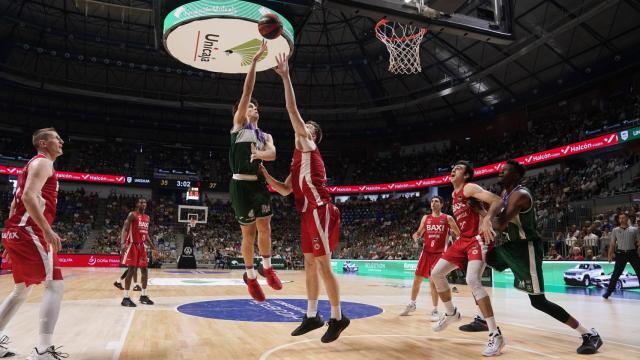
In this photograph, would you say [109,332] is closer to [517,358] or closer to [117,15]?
[517,358]

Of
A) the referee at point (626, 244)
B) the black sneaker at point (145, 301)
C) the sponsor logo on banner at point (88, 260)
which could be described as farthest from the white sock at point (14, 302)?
the sponsor logo on banner at point (88, 260)

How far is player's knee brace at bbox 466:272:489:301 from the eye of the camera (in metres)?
5.09

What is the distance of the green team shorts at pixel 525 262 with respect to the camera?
4.87 metres

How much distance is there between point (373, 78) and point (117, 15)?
14576 millimetres

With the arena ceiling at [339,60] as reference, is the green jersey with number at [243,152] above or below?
below

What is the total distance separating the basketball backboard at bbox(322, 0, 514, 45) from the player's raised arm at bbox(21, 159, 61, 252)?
19.6ft

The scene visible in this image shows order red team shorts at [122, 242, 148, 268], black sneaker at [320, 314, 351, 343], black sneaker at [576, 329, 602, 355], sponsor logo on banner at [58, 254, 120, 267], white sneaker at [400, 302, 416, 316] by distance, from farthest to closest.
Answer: sponsor logo on banner at [58, 254, 120, 267]
red team shorts at [122, 242, 148, 268]
white sneaker at [400, 302, 416, 316]
black sneaker at [576, 329, 602, 355]
black sneaker at [320, 314, 351, 343]

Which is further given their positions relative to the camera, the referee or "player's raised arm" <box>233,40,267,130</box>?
the referee

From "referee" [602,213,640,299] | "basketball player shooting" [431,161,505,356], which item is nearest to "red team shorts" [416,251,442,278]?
"basketball player shooting" [431,161,505,356]

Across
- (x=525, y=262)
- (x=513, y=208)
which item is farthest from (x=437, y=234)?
(x=513, y=208)

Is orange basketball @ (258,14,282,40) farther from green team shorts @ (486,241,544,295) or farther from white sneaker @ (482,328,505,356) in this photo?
white sneaker @ (482,328,505,356)

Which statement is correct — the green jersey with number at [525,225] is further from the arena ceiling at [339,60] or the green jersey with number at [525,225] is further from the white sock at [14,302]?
the arena ceiling at [339,60]

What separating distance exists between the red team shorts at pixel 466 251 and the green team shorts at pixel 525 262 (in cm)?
31

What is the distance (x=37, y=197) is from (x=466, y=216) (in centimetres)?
478
